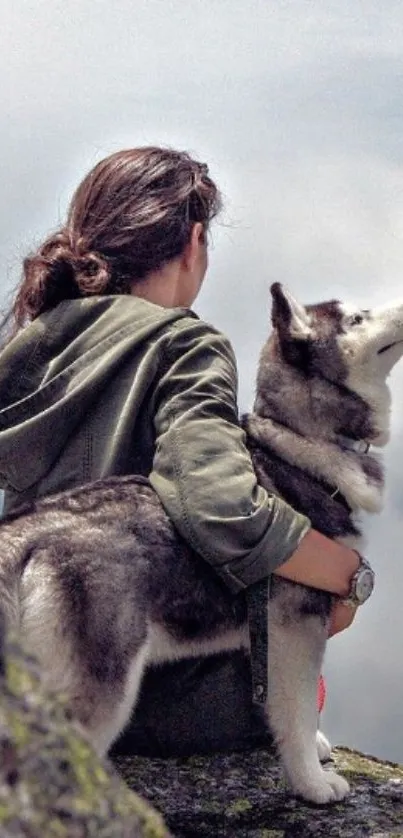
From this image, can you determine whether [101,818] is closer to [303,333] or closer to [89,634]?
[89,634]

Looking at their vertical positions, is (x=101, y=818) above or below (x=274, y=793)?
above

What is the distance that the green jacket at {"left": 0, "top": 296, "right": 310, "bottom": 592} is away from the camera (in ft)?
17.0

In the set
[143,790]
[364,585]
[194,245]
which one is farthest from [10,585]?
[194,245]

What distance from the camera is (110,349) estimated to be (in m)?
5.78

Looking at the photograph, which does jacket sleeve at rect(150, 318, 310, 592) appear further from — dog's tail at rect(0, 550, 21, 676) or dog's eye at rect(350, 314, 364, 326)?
dog's eye at rect(350, 314, 364, 326)

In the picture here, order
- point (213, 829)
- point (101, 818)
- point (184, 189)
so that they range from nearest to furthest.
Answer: point (101, 818) → point (213, 829) → point (184, 189)

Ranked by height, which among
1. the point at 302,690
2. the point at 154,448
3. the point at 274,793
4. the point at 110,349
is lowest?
the point at 274,793

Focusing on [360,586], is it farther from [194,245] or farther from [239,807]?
[194,245]

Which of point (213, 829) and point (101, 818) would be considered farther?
point (213, 829)

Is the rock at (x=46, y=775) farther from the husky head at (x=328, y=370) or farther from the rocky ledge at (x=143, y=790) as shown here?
the husky head at (x=328, y=370)

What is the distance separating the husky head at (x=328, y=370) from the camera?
253 inches

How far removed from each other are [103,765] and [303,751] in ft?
14.5

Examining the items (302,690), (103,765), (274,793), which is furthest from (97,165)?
(103,765)

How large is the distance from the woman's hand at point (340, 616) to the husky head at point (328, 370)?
0.96m
